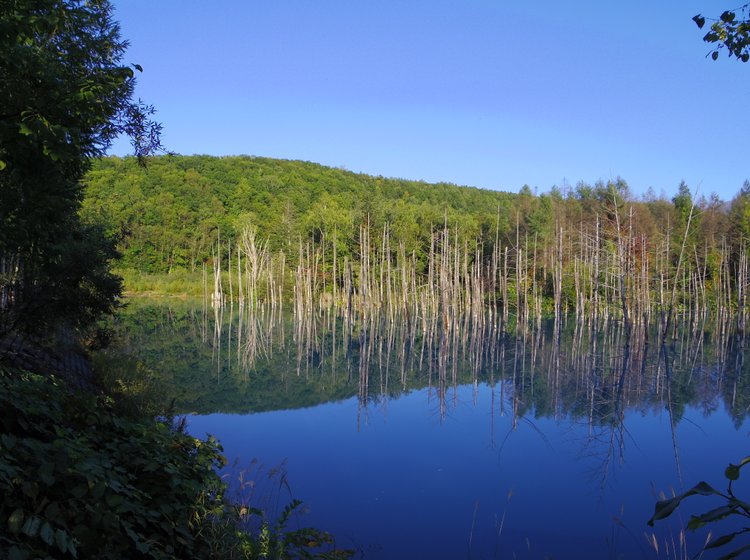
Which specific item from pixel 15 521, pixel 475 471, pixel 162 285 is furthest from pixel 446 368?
pixel 162 285

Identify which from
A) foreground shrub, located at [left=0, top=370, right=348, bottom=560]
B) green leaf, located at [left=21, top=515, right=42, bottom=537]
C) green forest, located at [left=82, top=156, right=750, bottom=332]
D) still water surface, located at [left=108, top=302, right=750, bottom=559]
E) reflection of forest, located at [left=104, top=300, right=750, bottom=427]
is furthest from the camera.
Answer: green forest, located at [left=82, top=156, right=750, bottom=332]

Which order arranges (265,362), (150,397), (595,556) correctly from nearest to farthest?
1. (595,556)
2. (150,397)
3. (265,362)

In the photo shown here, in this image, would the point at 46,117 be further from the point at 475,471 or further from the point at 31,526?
the point at 475,471

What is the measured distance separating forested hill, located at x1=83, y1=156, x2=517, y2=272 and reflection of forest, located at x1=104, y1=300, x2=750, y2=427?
67.9ft

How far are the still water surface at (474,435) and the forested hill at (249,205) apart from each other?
86.2 feet

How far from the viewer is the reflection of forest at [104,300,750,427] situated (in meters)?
12.5

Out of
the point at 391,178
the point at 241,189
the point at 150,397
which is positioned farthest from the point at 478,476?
the point at 391,178

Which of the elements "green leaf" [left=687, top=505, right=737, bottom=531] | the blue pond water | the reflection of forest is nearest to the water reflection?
the reflection of forest

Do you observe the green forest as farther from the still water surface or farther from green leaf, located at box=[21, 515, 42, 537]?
green leaf, located at box=[21, 515, 42, 537]

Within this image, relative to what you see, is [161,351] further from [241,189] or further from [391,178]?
[391,178]

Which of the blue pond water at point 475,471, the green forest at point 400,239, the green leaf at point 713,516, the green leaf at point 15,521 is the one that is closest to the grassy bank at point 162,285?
the green forest at point 400,239

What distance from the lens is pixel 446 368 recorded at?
55.1 feet

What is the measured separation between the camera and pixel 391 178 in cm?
8175

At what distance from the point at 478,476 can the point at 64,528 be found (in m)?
5.94
